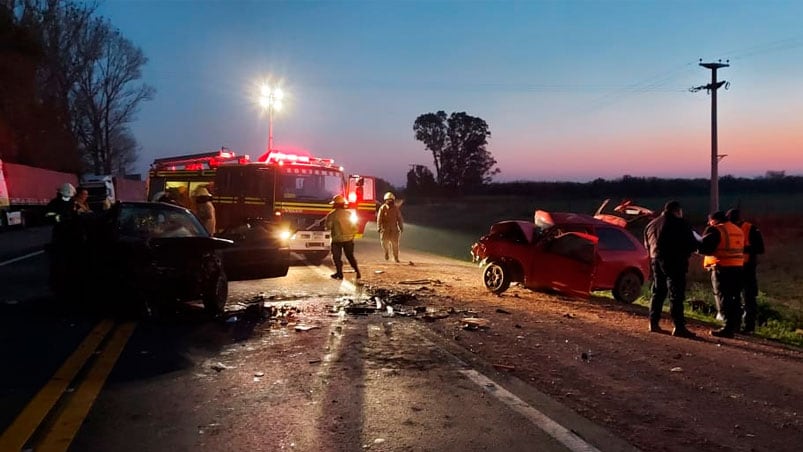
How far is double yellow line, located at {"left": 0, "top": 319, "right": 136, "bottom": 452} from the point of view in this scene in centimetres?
449

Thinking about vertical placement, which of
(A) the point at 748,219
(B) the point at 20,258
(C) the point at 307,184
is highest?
(C) the point at 307,184

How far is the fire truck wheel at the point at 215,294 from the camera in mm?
9133

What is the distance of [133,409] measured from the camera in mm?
5176

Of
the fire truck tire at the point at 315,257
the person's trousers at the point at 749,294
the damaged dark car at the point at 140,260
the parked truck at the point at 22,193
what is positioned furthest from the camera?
the parked truck at the point at 22,193

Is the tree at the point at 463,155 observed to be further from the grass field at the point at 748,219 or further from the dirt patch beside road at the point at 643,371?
the dirt patch beside road at the point at 643,371

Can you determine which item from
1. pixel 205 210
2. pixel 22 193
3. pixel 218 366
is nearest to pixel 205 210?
pixel 205 210

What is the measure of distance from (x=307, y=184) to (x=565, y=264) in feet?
22.8

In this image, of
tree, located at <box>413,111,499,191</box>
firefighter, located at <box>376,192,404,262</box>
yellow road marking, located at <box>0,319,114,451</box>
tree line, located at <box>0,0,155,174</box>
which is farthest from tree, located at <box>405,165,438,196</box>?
yellow road marking, located at <box>0,319,114,451</box>

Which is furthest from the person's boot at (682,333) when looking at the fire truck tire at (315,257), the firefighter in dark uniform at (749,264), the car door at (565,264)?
the fire truck tire at (315,257)

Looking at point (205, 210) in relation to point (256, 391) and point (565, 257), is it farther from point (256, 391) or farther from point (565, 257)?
point (256, 391)

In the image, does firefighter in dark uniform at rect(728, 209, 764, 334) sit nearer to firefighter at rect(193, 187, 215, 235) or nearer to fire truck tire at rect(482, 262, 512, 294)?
fire truck tire at rect(482, 262, 512, 294)

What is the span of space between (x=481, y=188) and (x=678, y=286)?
7623 cm

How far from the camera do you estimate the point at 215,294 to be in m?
9.16

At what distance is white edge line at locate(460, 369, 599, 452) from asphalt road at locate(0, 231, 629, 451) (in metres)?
0.02
